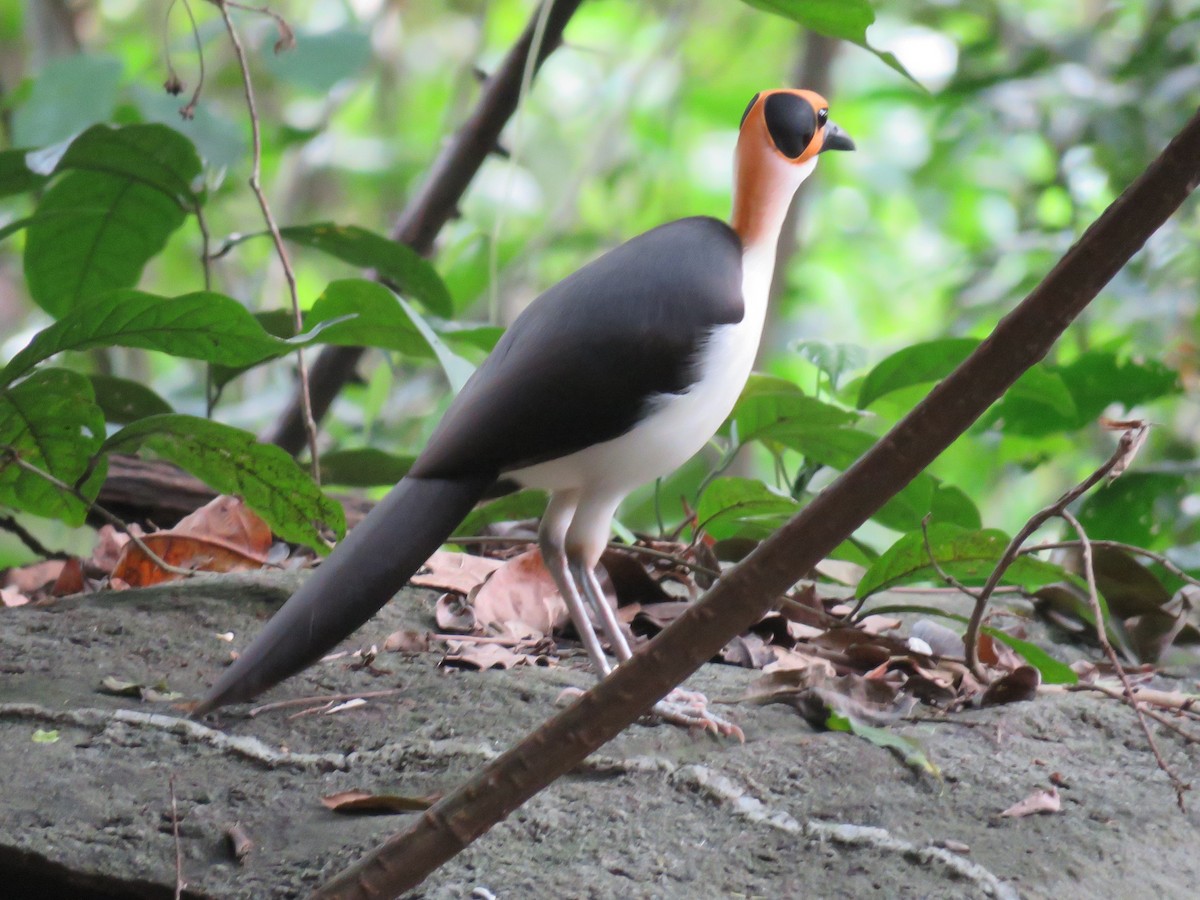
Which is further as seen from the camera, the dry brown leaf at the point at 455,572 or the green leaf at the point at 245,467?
the dry brown leaf at the point at 455,572

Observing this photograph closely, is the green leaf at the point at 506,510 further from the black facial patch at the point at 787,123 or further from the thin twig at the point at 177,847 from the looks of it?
the thin twig at the point at 177,847

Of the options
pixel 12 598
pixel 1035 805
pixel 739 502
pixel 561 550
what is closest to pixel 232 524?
pixel 12 598

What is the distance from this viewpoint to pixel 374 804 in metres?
1.55

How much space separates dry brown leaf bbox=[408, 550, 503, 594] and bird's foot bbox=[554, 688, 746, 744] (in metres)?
0.60

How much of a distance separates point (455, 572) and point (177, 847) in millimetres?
1121

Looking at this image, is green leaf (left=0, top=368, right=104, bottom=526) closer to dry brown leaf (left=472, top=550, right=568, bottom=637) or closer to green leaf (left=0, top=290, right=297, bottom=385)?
green leaf (left=0, top=290, right=297, bottom=385)

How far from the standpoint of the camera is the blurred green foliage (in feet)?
9.73

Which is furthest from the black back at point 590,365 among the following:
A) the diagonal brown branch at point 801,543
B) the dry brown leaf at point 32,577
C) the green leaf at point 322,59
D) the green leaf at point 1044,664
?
the green leaf at point 322,59

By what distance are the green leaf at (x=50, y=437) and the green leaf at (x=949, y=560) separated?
1.43 m

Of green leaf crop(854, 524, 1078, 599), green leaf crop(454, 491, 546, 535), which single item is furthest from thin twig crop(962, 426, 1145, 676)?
green leaf crop(454, 491, 546, 535)

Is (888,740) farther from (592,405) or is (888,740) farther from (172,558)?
(172,558)

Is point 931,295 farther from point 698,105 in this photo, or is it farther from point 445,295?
point 445,295

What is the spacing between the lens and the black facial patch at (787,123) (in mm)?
2014

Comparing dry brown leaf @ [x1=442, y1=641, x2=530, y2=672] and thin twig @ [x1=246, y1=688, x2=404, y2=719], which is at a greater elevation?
dry brown leaf @ [x1=442, y1=641, x2=530, y2=672]
